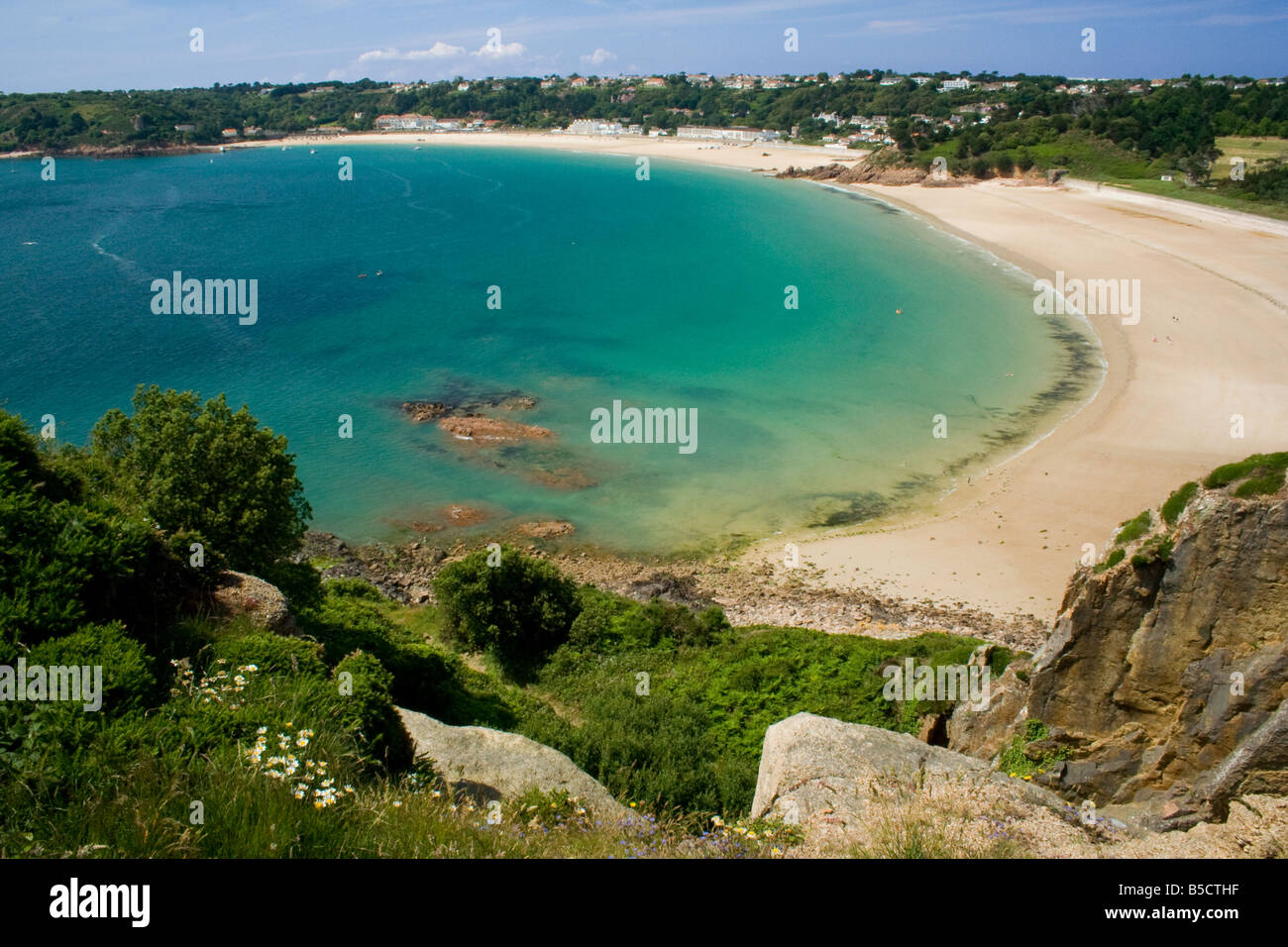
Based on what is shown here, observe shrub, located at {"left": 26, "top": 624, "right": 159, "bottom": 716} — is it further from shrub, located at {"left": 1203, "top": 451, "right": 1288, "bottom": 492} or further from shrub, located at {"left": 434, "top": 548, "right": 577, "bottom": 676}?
shrub, located at {"left": 1203, "top": 451, "right": 1288, "bottom": 492}

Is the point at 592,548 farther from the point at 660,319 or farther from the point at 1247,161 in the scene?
the point at 1247,161

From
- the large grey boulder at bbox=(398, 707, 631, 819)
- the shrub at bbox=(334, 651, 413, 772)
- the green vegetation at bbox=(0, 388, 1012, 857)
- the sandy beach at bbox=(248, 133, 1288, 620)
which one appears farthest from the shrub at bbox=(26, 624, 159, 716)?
the sandy beach at bbox=(248, 133, 1288, 620)

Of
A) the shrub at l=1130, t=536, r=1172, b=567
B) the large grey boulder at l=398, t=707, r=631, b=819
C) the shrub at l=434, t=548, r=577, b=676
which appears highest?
the shrub at l=1130, t=536, r=1172, b=567

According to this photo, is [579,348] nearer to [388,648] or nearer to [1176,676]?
[388,648]

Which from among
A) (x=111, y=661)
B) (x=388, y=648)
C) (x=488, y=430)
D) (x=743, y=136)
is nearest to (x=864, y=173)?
(x=743, y=136)

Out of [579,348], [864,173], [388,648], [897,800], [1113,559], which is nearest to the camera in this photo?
[897,800]

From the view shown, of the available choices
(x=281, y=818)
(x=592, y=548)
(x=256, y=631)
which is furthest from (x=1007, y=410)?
(x=281, y=818)

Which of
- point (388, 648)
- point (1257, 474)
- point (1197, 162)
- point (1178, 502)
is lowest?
point (388, 648)
